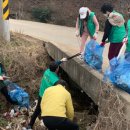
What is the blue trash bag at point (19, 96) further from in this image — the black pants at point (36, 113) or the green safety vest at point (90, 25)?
the green safety vest at point (90, 25)

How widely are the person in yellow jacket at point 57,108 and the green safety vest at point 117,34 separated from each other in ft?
6.42

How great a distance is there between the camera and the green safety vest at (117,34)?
8664 millimetres

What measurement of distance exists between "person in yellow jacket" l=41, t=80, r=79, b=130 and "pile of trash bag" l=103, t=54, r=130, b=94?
0.86m

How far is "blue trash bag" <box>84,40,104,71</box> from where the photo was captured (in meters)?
8.89

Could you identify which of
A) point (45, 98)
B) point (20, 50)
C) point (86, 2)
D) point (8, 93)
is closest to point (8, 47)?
point (20, 50)

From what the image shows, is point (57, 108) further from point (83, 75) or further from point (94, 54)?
point (94, 54)

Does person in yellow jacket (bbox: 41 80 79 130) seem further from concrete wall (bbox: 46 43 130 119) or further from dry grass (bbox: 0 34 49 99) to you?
dry grass (bbox: 0 34 49 99)

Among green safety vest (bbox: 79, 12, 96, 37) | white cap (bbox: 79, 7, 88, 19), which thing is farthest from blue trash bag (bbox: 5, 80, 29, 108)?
white cap (bbox: 79, 7, 88, 19)

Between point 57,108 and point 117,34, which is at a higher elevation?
point 117,34

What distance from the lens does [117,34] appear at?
870cm

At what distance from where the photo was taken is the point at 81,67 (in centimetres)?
911

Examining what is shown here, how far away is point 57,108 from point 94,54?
7.27 ft

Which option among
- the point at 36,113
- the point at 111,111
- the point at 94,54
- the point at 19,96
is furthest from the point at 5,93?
the point at 111,111

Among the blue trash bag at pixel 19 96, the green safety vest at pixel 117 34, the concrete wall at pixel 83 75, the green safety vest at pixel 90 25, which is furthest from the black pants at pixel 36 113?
the green safety vest at pixel 90 25
